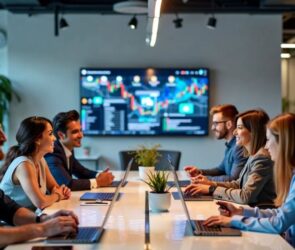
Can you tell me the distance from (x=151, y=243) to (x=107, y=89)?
4.66m

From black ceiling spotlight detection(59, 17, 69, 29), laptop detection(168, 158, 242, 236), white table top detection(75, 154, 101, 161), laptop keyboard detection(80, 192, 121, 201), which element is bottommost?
white table top detection(75, 154, 101, 161)

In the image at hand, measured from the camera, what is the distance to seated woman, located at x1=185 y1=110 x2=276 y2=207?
9.63 ft

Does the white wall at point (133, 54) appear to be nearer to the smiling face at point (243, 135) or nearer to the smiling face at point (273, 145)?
the smiling face at point (243, 135)

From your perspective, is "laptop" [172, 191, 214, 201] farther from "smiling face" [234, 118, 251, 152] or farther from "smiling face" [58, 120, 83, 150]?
"smiling face" [58, 120, 83, 150]

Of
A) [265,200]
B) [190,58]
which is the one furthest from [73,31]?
[265,200]

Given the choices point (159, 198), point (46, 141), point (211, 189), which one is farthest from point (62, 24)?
point (159, 198)

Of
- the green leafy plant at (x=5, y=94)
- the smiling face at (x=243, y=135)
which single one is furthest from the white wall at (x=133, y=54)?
the smiling face at (x=243, y=135)

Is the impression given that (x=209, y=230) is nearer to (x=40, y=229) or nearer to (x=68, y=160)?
(x=40, y=229)

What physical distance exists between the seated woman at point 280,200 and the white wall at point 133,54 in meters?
4.20

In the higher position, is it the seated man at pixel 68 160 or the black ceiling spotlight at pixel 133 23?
the black ceiling spotlight at pixel 133 23

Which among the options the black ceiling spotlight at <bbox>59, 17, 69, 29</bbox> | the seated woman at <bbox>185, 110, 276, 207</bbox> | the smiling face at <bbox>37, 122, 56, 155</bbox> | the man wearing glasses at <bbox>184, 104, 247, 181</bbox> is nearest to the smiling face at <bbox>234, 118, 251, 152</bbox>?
the seated woman at <bbox>185, 110, 276, 207</bbox>

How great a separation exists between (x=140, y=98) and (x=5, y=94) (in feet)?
5.84

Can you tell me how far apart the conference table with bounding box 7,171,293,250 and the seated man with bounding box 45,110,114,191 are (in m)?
0.42

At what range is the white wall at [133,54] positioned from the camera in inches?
258
